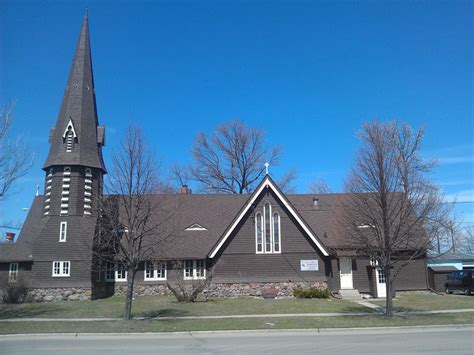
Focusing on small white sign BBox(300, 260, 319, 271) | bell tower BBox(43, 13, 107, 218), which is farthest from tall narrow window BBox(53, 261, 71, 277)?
small white sign BBox(300, 260, 319, 271)

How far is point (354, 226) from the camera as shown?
63.0ft

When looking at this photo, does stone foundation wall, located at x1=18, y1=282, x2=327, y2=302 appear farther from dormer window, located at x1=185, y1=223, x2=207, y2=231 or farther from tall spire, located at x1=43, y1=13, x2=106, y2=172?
tall spire, located at x1=43, y1=13, x2=106, y2=172

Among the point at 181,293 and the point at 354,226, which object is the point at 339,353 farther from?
the point at 181,293

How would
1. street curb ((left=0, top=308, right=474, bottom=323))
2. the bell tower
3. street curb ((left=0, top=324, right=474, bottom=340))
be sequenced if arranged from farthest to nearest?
the bell tower
street curb ((left=0, top=308, right=474, bottom=323))
street curb ((left=0, top=324, right=474, bottom=340))

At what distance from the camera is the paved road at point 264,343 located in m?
11.6

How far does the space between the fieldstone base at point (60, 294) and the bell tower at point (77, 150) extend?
15.7 feet

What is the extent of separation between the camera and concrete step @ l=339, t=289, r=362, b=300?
2724 centimetres

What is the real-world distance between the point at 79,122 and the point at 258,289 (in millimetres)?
16475

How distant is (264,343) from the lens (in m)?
12.9

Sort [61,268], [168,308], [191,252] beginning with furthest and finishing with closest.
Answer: [191,252], [61,268], [168,308]

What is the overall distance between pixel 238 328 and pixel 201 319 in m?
2.90

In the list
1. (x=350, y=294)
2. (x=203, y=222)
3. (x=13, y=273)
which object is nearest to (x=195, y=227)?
(x=203, y=222)

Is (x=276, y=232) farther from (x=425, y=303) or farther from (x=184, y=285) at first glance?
(x=425, y=303)

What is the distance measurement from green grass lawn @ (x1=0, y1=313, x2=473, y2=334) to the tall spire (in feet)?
48.5
